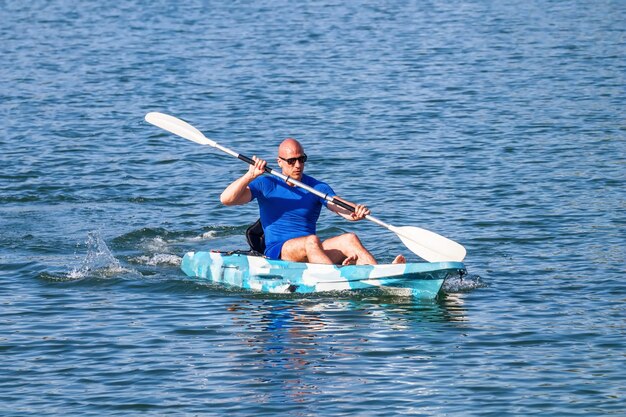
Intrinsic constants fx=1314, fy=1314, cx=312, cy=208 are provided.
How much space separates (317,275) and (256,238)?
0.97m

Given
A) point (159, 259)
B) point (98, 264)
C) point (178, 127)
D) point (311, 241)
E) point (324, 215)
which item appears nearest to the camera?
point (311, 241)

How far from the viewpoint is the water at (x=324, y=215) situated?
9688 mm

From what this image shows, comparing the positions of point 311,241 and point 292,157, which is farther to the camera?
point 311,241

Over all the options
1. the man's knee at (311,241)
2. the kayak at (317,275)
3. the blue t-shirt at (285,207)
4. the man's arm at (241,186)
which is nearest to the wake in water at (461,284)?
the kayak at (317,275)

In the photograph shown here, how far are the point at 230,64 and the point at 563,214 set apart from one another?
474 inches

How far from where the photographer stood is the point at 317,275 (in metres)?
11.7

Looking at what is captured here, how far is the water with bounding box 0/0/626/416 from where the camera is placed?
31.8 feet

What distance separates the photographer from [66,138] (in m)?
19.8

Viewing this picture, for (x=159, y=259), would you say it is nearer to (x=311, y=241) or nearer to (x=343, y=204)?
(x=311, y=241)

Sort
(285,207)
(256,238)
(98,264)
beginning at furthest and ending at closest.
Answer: (98,264) < (256,238) < (285,207)

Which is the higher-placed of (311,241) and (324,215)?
(311,241)

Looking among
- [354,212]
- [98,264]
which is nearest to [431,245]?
[354,212]

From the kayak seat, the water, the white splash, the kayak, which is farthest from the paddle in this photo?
the white splash

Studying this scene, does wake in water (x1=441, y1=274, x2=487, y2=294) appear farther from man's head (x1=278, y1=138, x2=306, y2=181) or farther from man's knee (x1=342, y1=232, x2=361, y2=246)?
man's head (x1=278, y1=138, x2=306, y2=181)
